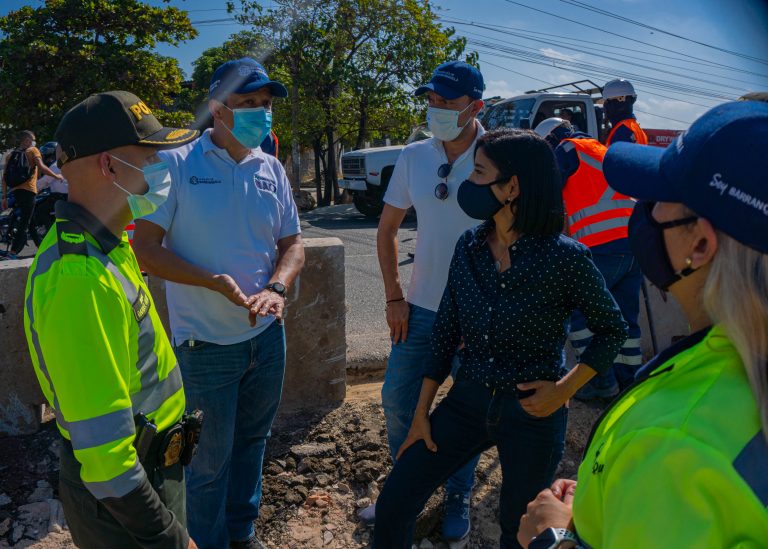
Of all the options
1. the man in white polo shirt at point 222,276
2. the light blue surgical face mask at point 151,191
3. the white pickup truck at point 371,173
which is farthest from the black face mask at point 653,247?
the white pickup truck at point 371,173

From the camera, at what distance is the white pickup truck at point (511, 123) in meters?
13.1

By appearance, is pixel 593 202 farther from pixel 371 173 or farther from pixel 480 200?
pixel 371 173

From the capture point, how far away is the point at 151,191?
7.02ft

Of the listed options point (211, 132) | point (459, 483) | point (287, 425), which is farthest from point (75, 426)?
point (287, 425)

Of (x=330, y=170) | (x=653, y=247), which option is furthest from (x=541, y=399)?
(x=330, y=170)

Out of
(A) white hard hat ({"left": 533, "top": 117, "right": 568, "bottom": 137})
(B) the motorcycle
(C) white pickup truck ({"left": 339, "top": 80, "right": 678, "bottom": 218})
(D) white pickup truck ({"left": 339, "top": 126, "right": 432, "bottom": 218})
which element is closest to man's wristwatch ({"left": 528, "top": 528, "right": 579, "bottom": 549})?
(A) white hard hat ({"left": 533, "top": 117, "right": 568, "bottom": 137})

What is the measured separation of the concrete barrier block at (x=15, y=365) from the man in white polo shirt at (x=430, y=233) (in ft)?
6.77

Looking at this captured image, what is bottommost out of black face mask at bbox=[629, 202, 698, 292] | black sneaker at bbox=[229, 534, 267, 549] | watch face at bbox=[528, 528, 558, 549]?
black sneaker at bbox=[229, 534, 267, 549]

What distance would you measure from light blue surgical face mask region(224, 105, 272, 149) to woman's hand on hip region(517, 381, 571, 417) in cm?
161

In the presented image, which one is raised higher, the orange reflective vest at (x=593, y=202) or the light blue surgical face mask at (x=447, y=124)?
the light blue surgical face mask at (x=447, y=124)

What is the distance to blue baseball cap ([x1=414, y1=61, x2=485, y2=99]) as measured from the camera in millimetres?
3213

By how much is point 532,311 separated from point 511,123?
1174cm

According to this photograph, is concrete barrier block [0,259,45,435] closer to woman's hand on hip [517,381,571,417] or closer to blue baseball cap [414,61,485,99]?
blue baseball cap [414,61,485,99]

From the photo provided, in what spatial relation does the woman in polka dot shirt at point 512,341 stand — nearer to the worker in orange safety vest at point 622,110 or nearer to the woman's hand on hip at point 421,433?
the woman's hand on hip at point 421,433
